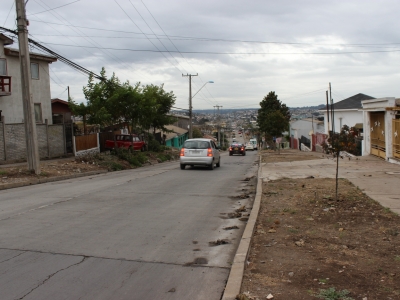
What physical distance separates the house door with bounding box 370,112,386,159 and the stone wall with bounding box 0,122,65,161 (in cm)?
1867

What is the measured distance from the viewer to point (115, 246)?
6.56 metres

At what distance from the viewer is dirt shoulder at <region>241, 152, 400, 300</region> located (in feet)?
14.9

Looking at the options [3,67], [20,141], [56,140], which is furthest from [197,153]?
[3,67]

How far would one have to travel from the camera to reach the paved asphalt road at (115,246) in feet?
16.0

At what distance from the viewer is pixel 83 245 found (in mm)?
6590

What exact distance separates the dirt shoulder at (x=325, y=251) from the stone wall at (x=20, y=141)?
15.9 metres

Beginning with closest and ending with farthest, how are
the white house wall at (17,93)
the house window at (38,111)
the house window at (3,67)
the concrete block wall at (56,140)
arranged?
1. the concrete block wall at (56,140)
2. the house window at (3,67)
3. the white house wall at (17,93)
4. the house window at (38,111)

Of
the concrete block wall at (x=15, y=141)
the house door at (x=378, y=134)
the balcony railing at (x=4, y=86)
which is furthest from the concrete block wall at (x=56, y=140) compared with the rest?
the house door at (x=378, y=134)

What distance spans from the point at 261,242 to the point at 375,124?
65.4ft

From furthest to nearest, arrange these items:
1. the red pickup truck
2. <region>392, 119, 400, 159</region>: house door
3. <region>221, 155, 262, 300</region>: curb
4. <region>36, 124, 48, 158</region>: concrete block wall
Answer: the red pickup truck < <region>36, 124, 48, 158</region>: concrete block wall < <region>392, 119, 400, 159</region>: house door < <region>221, 155, 262, 300</region>: curb

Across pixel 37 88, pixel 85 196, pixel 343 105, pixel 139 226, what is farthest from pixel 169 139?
pixel 139 226

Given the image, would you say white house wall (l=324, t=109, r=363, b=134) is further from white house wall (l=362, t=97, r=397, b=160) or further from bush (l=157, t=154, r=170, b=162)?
white house wall (l=362, t=97, r=397, b=160)

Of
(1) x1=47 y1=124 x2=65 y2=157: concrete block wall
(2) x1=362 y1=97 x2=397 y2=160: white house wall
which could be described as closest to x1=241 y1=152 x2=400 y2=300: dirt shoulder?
(2) x1=362 y1=97 x2=397 y2=160: white house wall

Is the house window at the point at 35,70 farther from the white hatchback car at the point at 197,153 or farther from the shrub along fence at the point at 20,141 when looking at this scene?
the white hatchback car at the point at 197,153
